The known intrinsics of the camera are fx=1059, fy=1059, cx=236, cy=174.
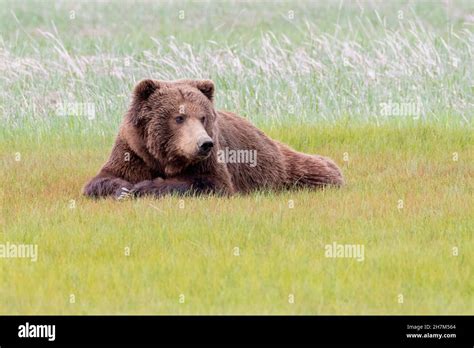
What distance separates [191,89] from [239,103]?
4.69 meters

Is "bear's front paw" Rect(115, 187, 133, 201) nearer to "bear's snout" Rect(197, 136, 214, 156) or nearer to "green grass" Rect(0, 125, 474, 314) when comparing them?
"green grass" Rect(0, 125, 474, 314)

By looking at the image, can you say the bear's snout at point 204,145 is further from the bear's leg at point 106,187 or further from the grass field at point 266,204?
the bear's leg at point 106,187

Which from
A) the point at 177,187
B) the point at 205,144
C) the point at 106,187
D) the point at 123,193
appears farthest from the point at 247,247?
the point at 106,187

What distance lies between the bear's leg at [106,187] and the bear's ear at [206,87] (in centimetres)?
109

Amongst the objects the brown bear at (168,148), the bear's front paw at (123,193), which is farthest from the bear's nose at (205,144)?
the bear's front paw at (123,193)

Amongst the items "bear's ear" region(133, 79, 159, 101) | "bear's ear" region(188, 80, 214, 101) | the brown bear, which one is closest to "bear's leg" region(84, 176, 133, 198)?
the brown bear

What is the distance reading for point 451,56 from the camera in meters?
15.0

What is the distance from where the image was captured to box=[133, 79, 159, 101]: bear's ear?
30.8ft

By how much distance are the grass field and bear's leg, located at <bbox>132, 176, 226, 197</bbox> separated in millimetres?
247

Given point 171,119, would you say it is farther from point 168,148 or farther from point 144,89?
point 144,89

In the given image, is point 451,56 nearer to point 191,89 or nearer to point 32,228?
point 191,89

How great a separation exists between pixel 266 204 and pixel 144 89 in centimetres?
151

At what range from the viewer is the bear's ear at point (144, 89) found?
939 centimetres

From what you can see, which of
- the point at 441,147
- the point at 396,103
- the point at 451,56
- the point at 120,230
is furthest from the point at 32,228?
the point at 451,56
